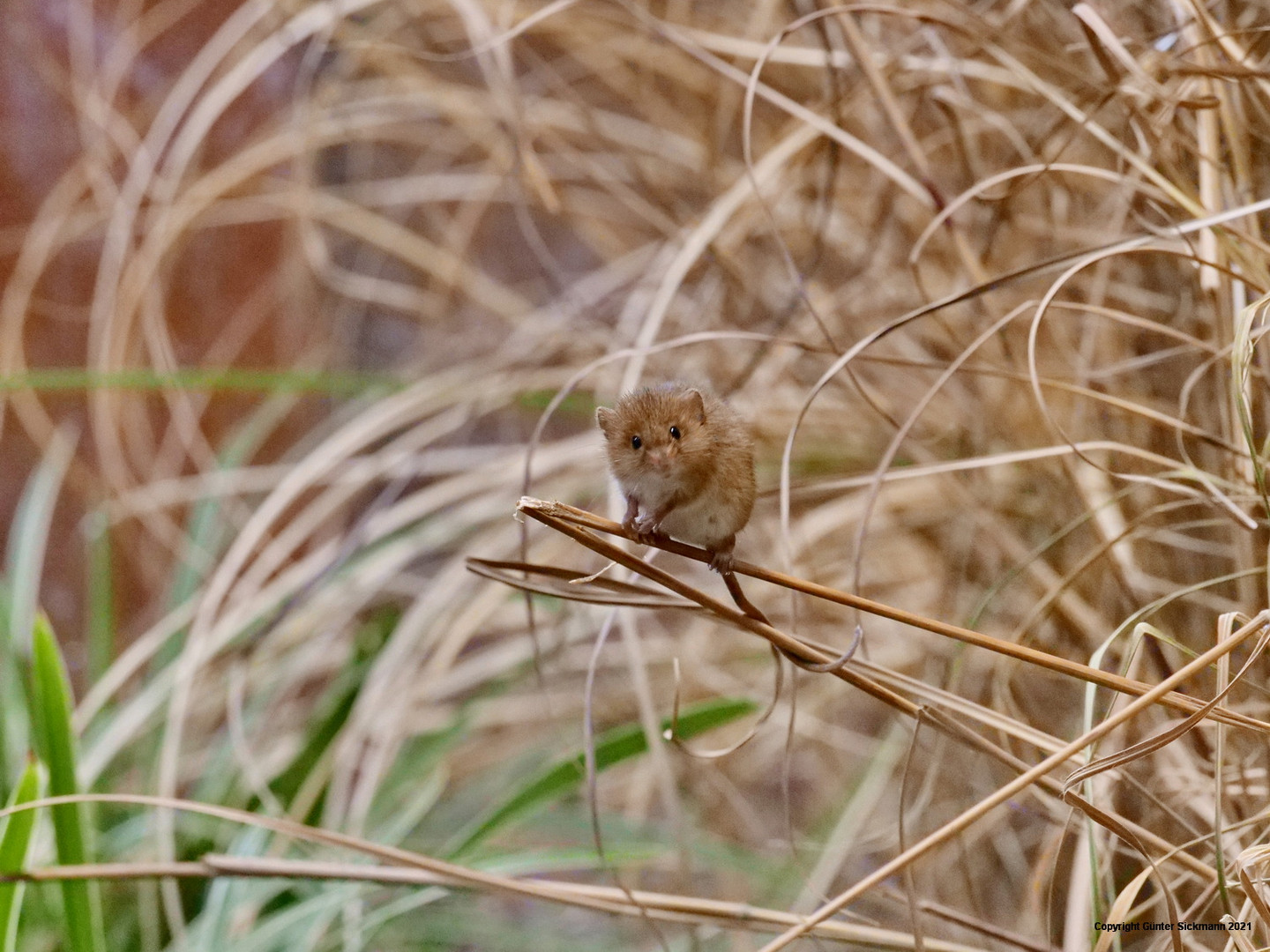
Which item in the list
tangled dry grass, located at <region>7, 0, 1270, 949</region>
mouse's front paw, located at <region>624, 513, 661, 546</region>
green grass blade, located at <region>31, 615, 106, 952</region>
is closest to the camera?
mouse's front paw, located at <region>624, 513, 661, 546</region>

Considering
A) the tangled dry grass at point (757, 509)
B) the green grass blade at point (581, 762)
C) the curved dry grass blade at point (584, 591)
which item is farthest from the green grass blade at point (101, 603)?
the curved dry grass blade at point (584, 591)

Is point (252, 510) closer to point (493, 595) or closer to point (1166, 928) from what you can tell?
point (493, 595)

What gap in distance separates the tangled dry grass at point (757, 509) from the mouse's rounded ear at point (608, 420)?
9cm

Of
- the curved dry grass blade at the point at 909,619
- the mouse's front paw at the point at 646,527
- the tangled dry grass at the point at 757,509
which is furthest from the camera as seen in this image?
the tangled dry grass at the point at 757,509

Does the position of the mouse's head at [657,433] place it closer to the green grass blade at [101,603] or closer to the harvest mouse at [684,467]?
the harvest mouse at [684,467]

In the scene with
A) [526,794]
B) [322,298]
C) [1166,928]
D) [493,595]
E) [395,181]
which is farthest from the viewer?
[322,298]

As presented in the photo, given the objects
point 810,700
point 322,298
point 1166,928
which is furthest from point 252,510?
point 1166,928

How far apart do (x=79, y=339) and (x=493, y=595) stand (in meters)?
1.20

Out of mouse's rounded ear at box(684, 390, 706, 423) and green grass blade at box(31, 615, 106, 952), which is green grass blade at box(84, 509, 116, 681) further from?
mouse's rounded ear at box(684, 390, 706, 423)

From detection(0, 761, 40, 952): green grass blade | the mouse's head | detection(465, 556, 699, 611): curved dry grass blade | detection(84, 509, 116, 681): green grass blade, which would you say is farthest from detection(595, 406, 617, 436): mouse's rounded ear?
detection(84, 509, 116, 681): green grass blade

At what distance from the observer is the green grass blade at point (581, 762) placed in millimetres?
1021

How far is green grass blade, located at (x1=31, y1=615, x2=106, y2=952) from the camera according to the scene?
36.0 inches

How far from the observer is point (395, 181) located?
174 centimetres

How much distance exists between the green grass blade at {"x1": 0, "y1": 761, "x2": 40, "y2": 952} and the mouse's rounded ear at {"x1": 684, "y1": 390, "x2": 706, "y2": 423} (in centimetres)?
59
